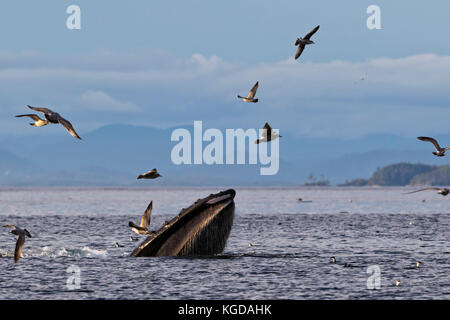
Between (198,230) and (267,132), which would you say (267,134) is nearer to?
(267,132)

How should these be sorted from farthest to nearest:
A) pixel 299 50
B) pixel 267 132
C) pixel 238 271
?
1. pixel 299 50
2. pixel 267 132
3. pixel 238 271

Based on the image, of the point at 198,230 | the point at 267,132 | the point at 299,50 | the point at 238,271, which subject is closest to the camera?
the point at 198,230

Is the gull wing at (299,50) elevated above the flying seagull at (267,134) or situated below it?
above

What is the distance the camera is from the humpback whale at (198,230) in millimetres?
28125

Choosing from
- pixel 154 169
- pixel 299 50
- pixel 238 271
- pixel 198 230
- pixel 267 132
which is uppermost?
pixel 299 50

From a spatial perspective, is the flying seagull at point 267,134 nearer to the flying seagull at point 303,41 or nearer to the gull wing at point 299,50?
the gull wing at point 299,50

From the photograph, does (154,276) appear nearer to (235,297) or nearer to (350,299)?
(235,297)

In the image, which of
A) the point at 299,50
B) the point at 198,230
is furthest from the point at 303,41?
the point at 198,230

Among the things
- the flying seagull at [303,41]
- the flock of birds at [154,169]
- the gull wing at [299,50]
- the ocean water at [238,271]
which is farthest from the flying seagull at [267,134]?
the ocean water at [238,271]

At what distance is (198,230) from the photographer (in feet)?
94.0

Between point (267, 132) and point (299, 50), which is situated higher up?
point (299, 50)
